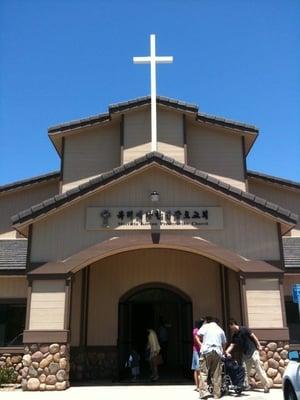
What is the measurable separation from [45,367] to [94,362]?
2805 mm

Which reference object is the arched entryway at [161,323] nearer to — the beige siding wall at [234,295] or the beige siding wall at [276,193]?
the beige siding wall at [234,295]

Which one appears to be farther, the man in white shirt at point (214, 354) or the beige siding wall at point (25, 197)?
the beige siding wall at point (25, 197)

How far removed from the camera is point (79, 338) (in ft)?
47.2

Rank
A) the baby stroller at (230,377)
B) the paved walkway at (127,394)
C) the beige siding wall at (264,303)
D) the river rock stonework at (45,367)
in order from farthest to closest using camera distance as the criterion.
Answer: the beige siding wall at (264,303), the river rock stonework at (45,367), the baby stroller at (230,377), the paved walkway at (127,394)

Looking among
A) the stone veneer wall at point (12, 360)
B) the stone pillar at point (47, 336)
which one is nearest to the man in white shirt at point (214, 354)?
the stone pillar at point (47, 336)

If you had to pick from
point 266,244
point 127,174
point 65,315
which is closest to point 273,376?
point 266,244

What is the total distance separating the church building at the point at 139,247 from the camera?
488 inches

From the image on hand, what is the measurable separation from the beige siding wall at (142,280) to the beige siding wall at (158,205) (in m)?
2.45

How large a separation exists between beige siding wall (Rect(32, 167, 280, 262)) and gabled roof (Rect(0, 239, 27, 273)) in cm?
212

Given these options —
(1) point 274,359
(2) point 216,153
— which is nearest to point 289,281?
(1) point 274,359

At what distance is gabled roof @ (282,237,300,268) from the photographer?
47.2ft

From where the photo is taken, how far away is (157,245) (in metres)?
13.0

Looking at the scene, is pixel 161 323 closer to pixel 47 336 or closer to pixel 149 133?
pixel 47 336

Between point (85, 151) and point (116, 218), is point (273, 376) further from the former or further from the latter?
point (85, 151)
